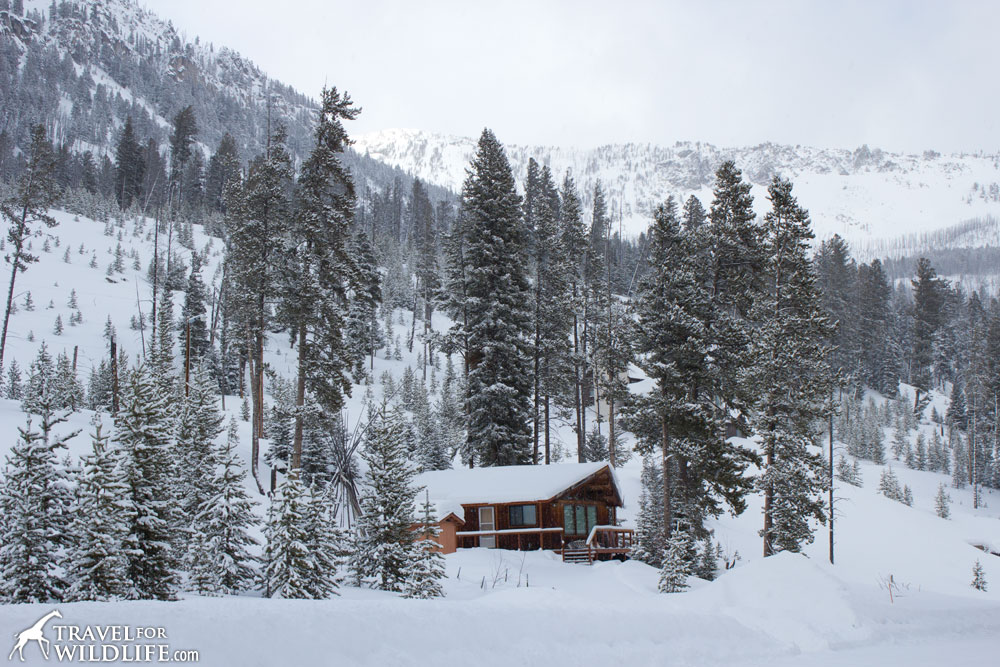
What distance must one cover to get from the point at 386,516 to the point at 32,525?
6.59 metres

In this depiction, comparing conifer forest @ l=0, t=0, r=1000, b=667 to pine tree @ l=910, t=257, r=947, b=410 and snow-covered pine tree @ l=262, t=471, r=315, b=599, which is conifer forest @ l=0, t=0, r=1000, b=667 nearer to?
snow-covered pine tree @ l=262, t=471, r=315, b=599

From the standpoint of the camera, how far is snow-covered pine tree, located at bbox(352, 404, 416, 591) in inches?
576

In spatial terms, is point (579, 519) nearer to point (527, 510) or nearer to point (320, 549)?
point (527, 510)

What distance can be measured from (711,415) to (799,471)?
3740 mm

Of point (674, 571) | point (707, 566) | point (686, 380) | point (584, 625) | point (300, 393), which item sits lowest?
point (707, 566)

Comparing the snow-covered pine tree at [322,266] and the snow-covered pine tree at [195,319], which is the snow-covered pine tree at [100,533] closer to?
the snow-covered pine tree at [322,266]

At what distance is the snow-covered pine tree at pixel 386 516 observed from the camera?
1464 cm

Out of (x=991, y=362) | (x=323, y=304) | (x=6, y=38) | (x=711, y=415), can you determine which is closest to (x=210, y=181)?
(x=323, y=304)

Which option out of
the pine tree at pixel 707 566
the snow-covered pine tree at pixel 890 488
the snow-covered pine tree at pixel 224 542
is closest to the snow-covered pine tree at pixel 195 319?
the snow-covered pine tree at pixel 224 542

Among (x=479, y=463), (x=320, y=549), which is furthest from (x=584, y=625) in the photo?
(x=479, y=463)

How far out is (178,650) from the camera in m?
6.57

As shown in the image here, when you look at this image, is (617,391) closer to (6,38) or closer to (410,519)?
(410,519)

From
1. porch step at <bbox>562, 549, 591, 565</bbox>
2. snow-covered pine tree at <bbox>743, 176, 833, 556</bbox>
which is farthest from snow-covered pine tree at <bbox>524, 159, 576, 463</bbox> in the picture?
snow-covered pine tree at <bbox>743, 176, 833, 556</bbox>

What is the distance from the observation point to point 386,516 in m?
14.8
